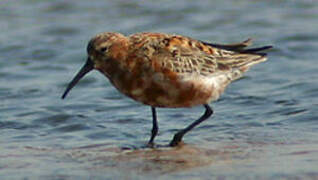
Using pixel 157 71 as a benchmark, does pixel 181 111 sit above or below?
below

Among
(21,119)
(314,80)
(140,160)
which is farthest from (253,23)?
(140,160)

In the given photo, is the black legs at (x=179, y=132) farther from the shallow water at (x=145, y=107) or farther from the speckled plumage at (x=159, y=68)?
the shallow water at (x=145, y=107)

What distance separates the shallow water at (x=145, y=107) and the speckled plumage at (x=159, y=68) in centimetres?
56

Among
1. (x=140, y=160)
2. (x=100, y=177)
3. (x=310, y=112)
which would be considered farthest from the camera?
(x=310, y=112)

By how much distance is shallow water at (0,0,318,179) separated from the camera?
7.62 metres

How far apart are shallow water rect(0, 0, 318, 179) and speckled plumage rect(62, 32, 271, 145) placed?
1.83 ft

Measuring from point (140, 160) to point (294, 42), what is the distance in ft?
21.9

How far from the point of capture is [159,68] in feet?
27.8

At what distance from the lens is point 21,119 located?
9992 millimetres

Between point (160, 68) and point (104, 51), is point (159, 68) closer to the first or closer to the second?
point (160, 68)

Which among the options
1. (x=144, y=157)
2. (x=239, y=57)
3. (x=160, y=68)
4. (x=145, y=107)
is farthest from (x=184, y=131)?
(x=145, y=107)

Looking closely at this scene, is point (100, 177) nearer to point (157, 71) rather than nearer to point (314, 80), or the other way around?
point (157, 71)

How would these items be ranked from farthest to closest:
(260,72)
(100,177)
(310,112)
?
1. (260,72)
2. (310,112)
3. (100,177)

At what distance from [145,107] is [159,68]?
2261 millimetres
